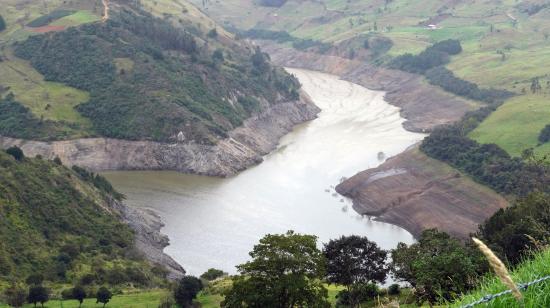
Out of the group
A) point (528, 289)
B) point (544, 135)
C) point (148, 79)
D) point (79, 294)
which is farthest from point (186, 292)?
point (148, 79)

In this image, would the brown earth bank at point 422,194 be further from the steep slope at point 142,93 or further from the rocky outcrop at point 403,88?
the steep slope at point 142,93

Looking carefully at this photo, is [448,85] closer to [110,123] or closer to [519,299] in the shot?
[110,123]


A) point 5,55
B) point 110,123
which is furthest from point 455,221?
point 5,55

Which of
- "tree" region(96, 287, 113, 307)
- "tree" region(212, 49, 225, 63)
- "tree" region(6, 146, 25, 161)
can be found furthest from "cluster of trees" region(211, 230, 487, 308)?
"tree" region(212, 49, 225, 63)

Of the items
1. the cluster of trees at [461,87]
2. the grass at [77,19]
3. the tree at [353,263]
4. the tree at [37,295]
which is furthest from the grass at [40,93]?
the cluster of trees at [461,87]

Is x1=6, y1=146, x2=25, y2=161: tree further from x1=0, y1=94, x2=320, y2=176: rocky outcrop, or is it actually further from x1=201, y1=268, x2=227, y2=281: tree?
x1=201, y1=268, x2=227, y2=281: tree

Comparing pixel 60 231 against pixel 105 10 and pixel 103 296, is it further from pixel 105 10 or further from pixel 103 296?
pixel 105 10
